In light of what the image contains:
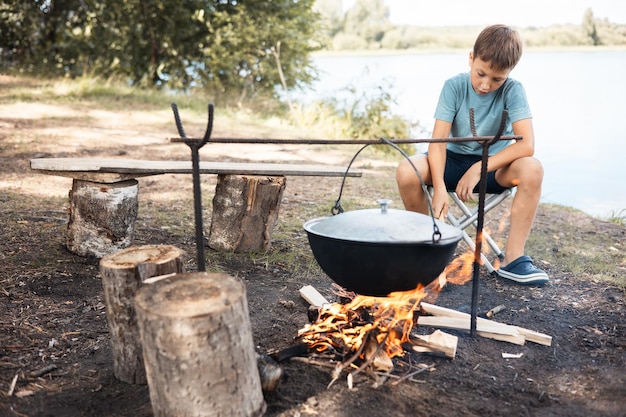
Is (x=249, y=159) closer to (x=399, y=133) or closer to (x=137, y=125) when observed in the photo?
(x=137, y=125)

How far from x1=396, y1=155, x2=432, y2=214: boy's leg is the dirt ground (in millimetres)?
546

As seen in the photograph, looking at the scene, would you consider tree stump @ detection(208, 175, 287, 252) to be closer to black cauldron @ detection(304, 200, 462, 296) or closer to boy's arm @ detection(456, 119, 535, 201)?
boy's arm @ detection(456, 119, 535, 201)

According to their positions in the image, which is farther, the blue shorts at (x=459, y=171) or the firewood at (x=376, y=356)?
the blue shorts at (x=459, y=171)

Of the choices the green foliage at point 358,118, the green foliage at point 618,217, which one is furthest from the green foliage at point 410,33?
the green foliage at point 618,217

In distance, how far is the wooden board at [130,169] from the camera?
334 cm

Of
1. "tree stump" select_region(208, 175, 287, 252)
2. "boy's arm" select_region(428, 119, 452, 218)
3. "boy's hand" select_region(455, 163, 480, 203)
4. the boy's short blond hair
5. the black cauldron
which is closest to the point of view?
the black cauldron

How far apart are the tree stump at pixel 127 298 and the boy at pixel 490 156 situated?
149 cm

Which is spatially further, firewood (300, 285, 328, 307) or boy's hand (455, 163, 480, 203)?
boy's hand (455, 163, 480, 203)

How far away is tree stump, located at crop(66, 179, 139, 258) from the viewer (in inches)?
136

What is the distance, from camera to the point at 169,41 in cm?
1130

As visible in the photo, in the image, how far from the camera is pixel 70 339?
2691 mm

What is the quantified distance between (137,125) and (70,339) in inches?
225

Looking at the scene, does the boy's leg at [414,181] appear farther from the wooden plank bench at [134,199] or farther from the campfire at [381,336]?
the campfire at [381,336]

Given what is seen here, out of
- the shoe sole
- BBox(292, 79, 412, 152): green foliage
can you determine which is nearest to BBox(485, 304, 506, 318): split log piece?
the shoe sole
